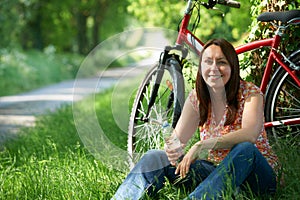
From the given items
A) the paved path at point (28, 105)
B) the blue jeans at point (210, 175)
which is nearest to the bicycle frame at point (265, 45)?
the blue jeans at point (210, 175)

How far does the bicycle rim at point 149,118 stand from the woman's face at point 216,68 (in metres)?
0.72

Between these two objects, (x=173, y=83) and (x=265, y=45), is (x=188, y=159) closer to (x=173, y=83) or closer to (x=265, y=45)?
(x=173, y=83)

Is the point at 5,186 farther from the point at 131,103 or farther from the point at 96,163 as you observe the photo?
the point at 131,103

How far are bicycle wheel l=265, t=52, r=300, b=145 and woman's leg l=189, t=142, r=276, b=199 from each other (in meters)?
0.95

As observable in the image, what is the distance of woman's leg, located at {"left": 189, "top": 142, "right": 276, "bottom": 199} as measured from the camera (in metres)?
2.98

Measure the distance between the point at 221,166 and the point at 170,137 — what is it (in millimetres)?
474

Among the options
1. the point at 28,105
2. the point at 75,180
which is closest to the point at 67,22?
the point at 28,105

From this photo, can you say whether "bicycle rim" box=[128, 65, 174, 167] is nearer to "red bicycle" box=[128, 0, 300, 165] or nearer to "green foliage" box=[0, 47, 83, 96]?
"red bicycle" box=[128, 0, 300, 165]

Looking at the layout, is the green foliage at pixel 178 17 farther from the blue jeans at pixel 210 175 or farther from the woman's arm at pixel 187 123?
the blue jeans at pixel 210 175

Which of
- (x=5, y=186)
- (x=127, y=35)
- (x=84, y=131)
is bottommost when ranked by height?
(x=5, y=186)

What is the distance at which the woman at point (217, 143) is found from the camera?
3023 millimetres

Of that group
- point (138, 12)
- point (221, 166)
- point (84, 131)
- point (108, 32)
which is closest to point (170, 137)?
point (221, 166)

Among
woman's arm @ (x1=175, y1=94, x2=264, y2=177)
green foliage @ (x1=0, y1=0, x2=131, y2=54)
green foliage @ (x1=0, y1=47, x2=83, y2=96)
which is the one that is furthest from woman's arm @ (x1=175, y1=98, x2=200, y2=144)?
green foliage @ (x1=0, y1=0, x2=131, y2=54)

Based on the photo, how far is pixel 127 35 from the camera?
3938mm
